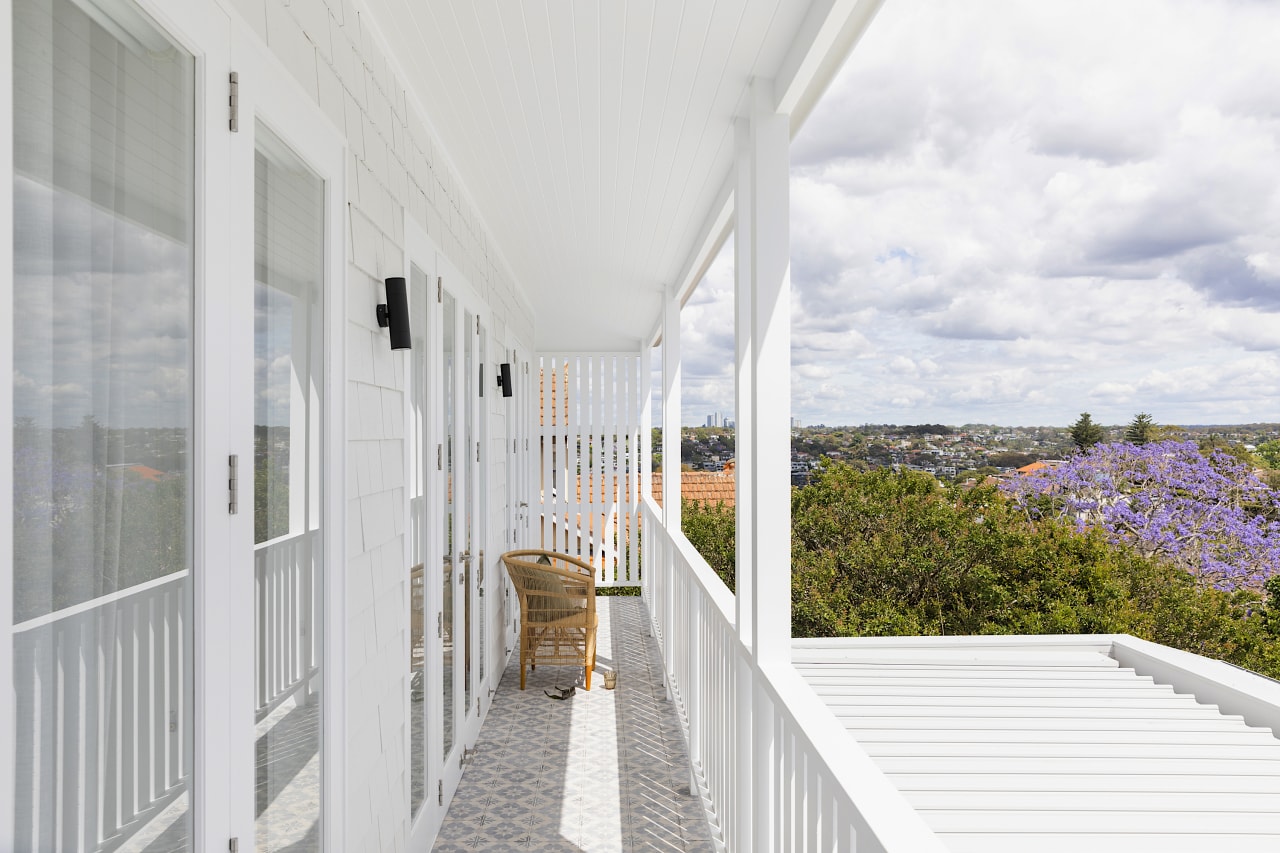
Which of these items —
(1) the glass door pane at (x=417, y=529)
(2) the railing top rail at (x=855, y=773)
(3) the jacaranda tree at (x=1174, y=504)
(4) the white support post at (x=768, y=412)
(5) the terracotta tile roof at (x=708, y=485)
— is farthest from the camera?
(5) the terracotta tile roof at (x=708, y=485)

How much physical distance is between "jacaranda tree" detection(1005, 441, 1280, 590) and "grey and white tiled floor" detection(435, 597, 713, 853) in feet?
10.8

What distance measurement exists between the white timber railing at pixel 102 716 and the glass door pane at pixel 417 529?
1.62 meters

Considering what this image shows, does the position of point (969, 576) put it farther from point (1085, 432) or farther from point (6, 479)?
point (6, 479)

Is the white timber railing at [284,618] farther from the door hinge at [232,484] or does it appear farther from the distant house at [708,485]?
the distant house at [708,485]

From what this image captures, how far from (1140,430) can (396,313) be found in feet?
17.2

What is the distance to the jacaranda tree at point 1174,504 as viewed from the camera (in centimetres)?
419

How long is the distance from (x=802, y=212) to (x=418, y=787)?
8803mm

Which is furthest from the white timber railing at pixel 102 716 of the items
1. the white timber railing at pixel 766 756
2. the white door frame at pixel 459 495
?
the white door frame at pixel 459 495

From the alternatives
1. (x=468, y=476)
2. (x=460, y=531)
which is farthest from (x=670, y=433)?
(x=460, y=531)

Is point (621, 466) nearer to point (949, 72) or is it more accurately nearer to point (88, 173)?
point (949, 72)

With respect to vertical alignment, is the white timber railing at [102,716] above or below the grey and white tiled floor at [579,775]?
above

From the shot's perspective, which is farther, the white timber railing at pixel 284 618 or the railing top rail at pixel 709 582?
the railing top rail at pixel 709 582

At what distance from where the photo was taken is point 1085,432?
624 cm

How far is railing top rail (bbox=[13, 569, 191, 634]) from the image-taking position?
2.96ft
